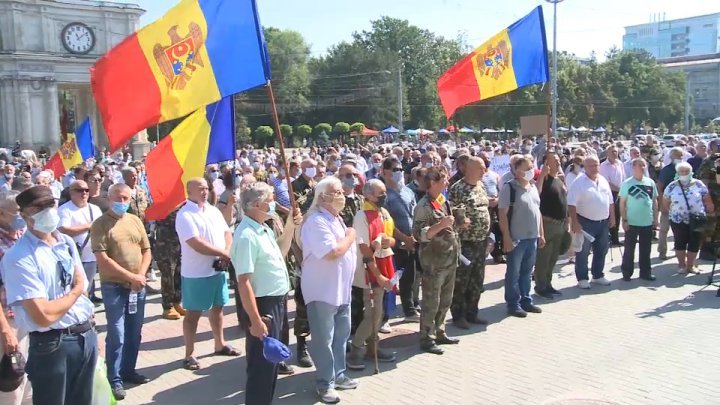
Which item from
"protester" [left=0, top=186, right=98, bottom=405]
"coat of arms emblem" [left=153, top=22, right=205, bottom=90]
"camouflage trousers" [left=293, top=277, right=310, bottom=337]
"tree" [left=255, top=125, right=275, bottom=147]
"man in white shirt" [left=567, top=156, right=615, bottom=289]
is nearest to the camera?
"protester" [left=0, top=186, right=98, bottom=405]

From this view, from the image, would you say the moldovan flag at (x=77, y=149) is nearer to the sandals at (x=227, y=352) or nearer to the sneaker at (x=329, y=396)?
the sandals at (x=227, y=352)

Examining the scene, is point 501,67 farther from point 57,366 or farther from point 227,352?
point 57,366

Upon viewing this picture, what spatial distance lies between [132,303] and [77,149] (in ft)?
23.0

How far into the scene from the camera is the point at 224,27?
5.99 metres

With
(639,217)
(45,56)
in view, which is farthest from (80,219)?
(45,56)

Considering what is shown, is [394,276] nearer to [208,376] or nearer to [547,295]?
[208,376]

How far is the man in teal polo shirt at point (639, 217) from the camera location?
934 centimetres

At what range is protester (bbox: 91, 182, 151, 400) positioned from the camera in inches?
215

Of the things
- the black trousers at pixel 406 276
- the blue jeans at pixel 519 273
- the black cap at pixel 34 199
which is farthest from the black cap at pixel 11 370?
the blue jeans at pixel 519 273

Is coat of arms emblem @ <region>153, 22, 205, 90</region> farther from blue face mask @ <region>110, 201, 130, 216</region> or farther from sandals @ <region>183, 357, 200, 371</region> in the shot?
sandals @ <region>183, 357, 200, 371</region>

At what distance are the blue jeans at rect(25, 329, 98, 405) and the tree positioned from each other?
53191 mm

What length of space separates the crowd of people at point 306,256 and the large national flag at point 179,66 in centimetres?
74

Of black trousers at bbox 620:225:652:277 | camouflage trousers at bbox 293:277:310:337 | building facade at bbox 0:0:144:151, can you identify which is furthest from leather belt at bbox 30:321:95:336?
building facade at bbox 0:0:144:151

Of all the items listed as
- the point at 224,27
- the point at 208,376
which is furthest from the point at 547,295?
the point at 224,27
